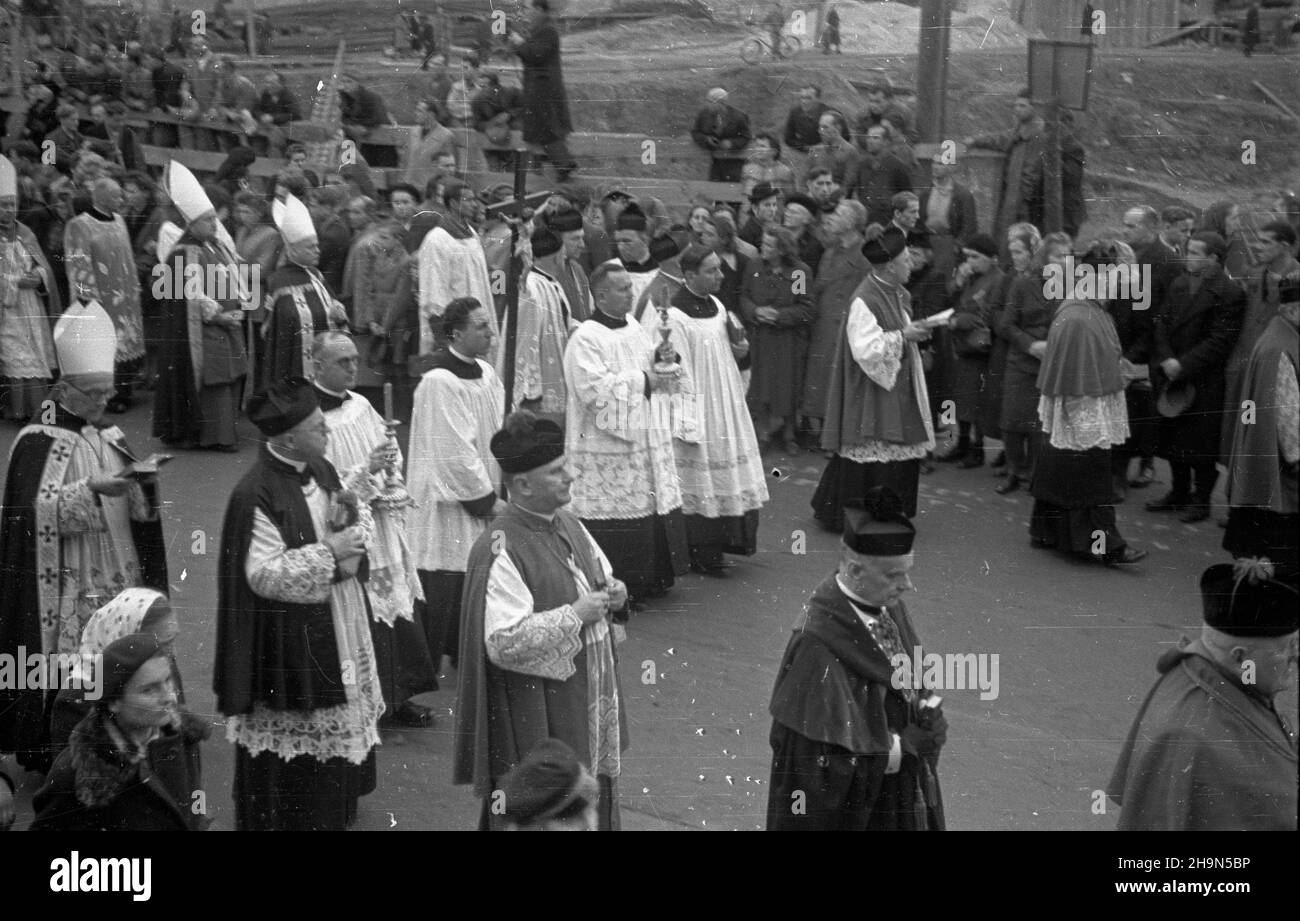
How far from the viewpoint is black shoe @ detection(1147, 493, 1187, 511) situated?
25.9 feet

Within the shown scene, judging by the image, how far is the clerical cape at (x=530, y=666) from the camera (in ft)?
15.2

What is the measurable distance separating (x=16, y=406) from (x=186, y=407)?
1512 millimetres

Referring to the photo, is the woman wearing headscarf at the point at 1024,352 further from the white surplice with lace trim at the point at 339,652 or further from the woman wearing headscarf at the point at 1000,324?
the white surplice with lace trim at the point at 339,652

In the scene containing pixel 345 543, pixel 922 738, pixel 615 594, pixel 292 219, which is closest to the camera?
pixel 922 738

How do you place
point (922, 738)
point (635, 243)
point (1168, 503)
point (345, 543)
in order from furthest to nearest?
1. point (1168, 503)
2. point (635, 243)
3. point (345, 543)
4. point (922, 738)

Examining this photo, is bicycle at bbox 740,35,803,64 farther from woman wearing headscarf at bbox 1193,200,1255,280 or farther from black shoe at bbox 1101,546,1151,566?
black shoe at bbox 1101,546,1151,566

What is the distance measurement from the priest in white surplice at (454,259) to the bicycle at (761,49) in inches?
72.5

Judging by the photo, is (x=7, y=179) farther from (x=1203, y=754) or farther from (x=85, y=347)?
(x=1203, y=754)

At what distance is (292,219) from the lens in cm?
752

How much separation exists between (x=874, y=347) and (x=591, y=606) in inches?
145

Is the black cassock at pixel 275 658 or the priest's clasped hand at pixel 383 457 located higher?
the priest's clasped hand at pixel 383 457

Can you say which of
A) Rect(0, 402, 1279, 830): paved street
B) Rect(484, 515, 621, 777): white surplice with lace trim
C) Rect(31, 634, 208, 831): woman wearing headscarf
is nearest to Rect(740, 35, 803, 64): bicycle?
Rect(0, 402, 1279, 830): paved street

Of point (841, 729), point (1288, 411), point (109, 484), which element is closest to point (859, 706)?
point (841, 729)

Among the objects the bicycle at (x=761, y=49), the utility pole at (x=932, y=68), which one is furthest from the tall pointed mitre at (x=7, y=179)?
the utility pole at (x=932, y=68)
